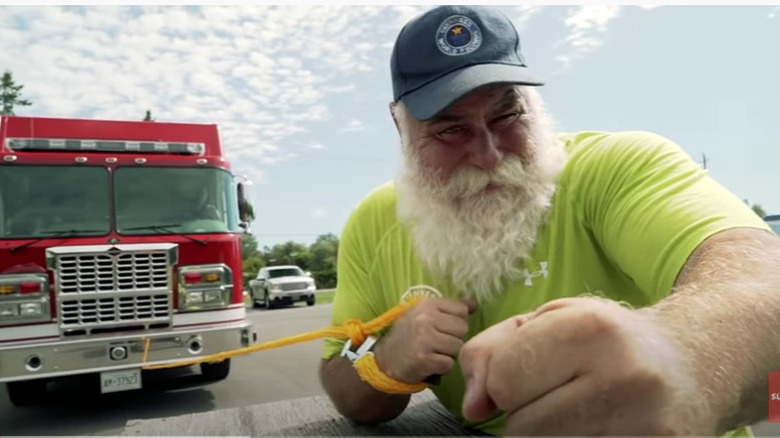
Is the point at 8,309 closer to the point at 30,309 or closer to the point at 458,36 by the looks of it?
the point at 30,309

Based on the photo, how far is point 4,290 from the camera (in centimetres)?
522

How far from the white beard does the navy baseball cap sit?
0.62 ft

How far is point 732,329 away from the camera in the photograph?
675 millimetres

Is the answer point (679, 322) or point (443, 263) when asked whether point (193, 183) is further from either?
point (679, 322)

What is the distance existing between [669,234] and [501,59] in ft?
2.21

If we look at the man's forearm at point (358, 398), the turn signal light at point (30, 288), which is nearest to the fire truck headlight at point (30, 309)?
the turn signal light at point (30, 288)

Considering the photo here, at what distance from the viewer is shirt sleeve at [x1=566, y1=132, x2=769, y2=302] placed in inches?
39.9

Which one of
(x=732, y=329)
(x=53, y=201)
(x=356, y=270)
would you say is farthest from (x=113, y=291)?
(x=732, y=329)

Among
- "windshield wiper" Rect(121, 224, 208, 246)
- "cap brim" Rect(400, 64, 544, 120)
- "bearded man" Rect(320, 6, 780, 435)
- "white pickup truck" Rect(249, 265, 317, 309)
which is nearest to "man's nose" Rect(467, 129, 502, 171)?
"bearded man" Rect(320, 6, 780, 435)

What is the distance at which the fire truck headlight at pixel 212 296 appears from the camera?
5.91m

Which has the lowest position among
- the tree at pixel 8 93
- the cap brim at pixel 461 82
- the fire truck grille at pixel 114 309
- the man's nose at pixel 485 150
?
the fire truck grille at pixel 114 309

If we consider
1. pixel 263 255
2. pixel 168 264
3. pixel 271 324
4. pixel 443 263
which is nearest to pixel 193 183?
pixel 168 264

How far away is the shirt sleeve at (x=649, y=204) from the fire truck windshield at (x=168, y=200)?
510 centimetres

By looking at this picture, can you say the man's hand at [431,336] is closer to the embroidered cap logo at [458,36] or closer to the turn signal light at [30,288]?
the embroidered cap logo at [458,36]
